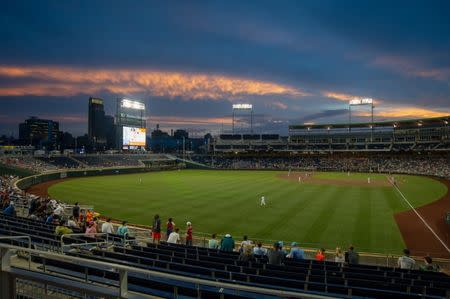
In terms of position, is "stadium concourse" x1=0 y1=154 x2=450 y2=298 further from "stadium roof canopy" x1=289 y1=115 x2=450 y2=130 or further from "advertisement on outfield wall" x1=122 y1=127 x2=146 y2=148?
"stadium roof canopy" x1=289 y1=115 x2=450 y2=130

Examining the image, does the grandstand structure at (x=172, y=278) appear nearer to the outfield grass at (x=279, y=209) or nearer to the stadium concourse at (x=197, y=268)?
the stadium concourse at (x=197, y=268)

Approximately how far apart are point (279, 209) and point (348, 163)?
70.1 metres

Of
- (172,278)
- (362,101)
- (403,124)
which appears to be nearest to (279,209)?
(172,278)

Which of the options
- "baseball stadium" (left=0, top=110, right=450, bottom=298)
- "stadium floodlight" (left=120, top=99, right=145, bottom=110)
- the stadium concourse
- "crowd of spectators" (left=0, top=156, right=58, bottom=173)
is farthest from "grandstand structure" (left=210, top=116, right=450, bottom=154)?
the stadium concourse

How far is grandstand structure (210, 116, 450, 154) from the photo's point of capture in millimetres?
92625

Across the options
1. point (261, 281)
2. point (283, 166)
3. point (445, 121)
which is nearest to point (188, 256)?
point (261, 281)

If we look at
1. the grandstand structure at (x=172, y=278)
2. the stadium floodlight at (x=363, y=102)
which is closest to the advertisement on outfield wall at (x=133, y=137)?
the stadium floodlight at (x=363, y=102)

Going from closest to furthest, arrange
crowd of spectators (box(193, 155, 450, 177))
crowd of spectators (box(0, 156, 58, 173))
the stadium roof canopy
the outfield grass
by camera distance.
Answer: the outfield grass → crowd of spectators (box(0, 156, 58, 173)) → crowd of spectators (box(193, 155, 450, 177)) → the stadium roof canopy

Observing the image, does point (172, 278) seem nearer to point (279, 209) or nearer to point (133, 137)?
point (279, 209)

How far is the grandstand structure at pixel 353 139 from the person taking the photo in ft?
304

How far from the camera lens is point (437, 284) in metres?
8.77

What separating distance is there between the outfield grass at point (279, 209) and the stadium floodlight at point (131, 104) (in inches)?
1673

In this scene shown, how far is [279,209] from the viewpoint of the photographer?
30.8m

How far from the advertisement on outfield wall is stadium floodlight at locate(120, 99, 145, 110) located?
7196 millimetres
